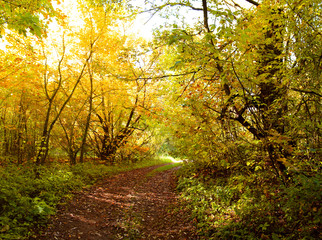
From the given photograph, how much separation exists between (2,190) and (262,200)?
6073 mm

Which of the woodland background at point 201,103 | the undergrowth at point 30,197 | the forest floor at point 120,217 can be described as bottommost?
the forest floor at point 120,217

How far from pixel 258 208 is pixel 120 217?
145 inches

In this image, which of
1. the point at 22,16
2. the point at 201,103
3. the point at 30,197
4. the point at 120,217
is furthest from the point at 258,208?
the point at 30,197

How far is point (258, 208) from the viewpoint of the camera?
422 cm

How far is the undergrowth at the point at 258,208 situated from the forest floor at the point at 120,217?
0.58 m

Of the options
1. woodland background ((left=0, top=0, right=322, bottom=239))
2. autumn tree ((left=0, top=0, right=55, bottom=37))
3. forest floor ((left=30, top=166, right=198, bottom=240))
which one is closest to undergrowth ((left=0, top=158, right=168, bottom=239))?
woodland background ((left=0, top=0, right=322, bottom=239))

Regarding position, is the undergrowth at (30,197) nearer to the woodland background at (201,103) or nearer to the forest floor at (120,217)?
the woodland background at (201,103)

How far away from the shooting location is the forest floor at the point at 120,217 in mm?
4734

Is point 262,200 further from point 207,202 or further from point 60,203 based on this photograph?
point 60,203

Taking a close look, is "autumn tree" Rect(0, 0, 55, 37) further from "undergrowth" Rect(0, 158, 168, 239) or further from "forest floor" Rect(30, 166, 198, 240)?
"forest floor" Rect(30, 166, 198, 240)

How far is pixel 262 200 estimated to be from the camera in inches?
172

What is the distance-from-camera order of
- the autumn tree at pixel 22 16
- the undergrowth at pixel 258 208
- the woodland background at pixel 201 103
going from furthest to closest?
the autumn tree at pixel 22 16 < the woodland background at pixel 201 103 < the undergrowth at pixel 258 208

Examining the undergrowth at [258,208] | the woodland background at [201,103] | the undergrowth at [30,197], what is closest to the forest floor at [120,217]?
the undergrowth at [30,197]

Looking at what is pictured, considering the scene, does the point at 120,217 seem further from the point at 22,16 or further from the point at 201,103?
the point at 22,16
